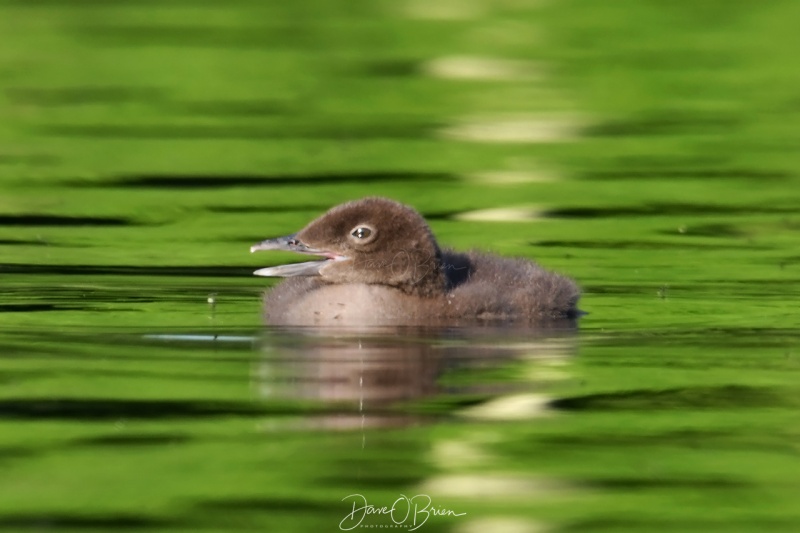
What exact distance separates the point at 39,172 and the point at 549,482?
8.40m

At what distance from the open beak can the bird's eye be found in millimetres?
152

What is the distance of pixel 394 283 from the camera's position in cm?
909

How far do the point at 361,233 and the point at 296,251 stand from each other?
331 millimetres

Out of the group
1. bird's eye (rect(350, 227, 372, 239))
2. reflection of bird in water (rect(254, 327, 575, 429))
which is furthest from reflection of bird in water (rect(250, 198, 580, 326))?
reflection of bird in water (rect(254, 327, 575, 429))

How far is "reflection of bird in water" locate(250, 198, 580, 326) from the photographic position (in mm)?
8906

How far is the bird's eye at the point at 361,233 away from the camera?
9.09 m
